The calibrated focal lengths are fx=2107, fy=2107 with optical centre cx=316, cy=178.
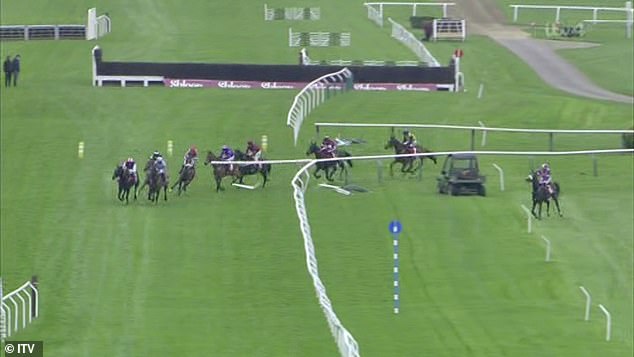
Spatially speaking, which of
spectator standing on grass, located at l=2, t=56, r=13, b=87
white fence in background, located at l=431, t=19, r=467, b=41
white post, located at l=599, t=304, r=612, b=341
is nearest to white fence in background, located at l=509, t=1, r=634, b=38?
white fence in background, located at l=431, t=19, r=467, b=41

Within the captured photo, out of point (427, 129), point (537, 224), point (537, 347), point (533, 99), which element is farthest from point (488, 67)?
point (537, 347)

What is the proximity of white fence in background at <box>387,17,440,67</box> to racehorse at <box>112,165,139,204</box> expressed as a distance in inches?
1032

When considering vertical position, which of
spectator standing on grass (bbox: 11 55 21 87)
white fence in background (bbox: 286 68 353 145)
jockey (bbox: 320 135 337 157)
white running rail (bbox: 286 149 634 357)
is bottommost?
white running rail (bbox: 286 149 634 357)

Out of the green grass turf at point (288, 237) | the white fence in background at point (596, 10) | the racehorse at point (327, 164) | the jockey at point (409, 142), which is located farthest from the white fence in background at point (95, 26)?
the racehorse at point (327, 164)

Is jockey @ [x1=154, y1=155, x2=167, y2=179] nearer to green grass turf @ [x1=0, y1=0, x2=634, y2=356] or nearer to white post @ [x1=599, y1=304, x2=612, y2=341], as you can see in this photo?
green grass turf @ [x1=0, y1=0, x2=634, y2=356]

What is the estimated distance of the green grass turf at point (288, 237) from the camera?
43.4 m

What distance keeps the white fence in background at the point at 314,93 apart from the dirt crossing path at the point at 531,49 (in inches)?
365

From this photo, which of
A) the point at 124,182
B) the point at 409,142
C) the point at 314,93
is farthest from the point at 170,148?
the point at 314,93

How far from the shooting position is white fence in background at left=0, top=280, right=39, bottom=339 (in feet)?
135

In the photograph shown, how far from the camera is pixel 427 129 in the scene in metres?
69.6

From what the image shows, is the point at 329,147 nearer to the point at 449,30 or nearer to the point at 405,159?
the point at 405,159

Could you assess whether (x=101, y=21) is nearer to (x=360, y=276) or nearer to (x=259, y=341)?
(x=360, y=276)

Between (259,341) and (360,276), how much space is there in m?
6.98

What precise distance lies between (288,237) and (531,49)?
134 feet
